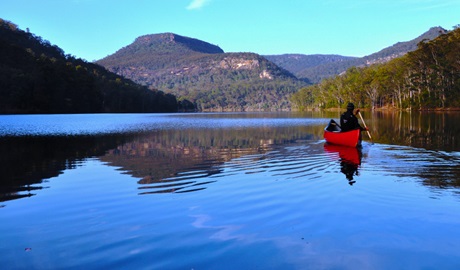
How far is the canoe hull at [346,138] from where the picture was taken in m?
20.6

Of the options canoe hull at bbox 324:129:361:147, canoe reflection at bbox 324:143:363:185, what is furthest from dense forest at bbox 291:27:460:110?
canoe reflection at bbox 324:143:363:185

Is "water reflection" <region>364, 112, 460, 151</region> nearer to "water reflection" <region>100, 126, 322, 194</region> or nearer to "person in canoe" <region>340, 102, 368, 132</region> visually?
"person in canoe" <region>340, 102, 368, 132</region>

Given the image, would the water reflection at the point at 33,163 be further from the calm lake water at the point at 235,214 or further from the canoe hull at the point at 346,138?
the canoe hull at the point at 346,138

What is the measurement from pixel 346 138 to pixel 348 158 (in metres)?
4.32

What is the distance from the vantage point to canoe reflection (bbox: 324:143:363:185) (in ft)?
44.6

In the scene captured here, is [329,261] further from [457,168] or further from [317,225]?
[457,168]

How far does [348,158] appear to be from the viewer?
687 inches

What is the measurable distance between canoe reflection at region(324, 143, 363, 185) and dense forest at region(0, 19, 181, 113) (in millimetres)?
99963

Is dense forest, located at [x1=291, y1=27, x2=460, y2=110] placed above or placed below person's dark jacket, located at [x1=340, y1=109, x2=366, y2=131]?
above

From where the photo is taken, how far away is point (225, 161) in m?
17.0

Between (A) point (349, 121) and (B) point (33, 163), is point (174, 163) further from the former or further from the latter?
(A) point (349, 121)

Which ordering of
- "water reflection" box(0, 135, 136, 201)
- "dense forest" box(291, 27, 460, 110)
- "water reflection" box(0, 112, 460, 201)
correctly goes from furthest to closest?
1. "dense forest" box(291, 27, 460, 110)
2. "water reflection" box(0, 112, 460, 201)
3. "water reflection" box(0, 135, 136, 201)

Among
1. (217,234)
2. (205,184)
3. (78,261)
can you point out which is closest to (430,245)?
(217,234)

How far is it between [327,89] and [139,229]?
169m
